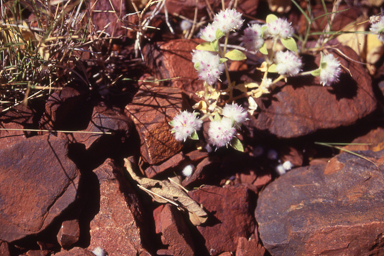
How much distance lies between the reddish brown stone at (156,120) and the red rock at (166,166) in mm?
46

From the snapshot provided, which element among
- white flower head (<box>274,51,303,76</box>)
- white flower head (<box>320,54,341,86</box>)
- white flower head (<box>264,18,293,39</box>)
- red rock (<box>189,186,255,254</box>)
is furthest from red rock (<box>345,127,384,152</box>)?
white flower head (<box>264,18,293,39</box>)

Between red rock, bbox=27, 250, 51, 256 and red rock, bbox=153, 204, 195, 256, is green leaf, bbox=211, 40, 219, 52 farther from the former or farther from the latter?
red rock, bbox=27, 250, 51, 256

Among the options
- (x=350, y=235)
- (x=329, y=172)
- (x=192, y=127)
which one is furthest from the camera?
(x=329, y=172)

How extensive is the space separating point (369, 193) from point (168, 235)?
1.74 meters

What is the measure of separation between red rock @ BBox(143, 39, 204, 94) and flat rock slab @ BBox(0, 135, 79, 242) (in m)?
1.11

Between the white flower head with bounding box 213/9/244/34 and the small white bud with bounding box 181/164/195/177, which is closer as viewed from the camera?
the white flower head with bounding box 213/9/244/34

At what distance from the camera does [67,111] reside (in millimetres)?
2406

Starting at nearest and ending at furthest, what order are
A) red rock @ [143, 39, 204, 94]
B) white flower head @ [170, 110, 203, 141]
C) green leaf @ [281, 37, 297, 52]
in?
white flower head @ [170, 110, 203, 141] → green leaf @ [281, 37, 297, 52] → red rock @ [143, 39, 204, 94]

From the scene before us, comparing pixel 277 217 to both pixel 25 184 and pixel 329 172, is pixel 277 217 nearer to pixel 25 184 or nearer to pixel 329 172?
pixel 329 172

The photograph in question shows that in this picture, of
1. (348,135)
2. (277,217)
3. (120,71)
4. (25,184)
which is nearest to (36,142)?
(25,184)

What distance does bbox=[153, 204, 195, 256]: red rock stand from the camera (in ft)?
7.61

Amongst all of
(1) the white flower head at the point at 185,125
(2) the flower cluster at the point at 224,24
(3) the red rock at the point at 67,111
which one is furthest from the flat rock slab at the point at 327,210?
(3) the red rock at the point at 67,111

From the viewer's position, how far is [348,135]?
3.05m

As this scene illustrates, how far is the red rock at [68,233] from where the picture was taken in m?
→ 2.22
